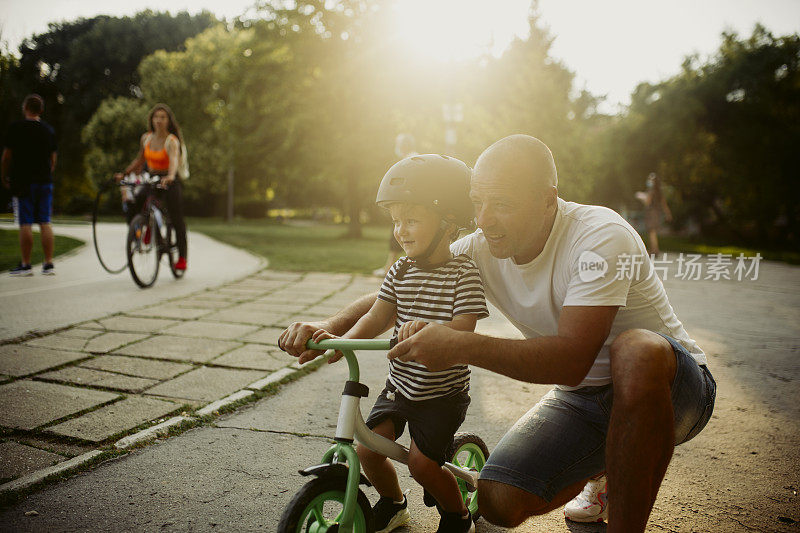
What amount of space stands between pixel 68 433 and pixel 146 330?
83.4 inches

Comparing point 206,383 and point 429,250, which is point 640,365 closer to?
point 429,250

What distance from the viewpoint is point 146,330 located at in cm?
479

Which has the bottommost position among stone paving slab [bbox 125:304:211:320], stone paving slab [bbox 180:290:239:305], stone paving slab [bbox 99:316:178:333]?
stone paving slab [bbox 99:316:178:333]

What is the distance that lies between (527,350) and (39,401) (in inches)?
110

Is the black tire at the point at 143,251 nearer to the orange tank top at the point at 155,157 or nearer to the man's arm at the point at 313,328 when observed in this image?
the orange tank top at the point at 155,157

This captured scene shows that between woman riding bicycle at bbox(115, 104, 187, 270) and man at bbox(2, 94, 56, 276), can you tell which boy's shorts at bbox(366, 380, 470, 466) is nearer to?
woman riding bicycle at bbox(115, 104, 187, 270)

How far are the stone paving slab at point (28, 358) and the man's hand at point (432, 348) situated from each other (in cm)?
310

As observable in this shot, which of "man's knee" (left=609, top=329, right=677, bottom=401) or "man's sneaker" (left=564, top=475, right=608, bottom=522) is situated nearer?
"man's knee" (left=609, top=329, right=677, bottom=401)

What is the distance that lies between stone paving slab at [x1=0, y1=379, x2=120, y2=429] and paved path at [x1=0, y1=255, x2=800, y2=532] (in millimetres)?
32

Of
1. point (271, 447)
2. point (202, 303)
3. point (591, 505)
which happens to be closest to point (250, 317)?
point (202, 303)

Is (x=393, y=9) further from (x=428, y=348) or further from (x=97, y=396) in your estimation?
(x=428, y=348)

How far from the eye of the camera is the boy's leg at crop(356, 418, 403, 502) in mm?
2027

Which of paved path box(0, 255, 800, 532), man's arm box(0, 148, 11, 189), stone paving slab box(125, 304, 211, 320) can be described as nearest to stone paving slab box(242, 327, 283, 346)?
paved path box(0, 255, 800, 532)

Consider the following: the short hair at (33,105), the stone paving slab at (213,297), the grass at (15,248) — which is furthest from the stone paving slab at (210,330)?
the short hair at (33,105)
